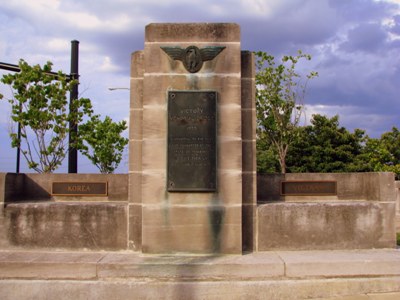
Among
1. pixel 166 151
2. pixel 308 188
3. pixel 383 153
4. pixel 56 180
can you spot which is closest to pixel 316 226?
pixel 308 188

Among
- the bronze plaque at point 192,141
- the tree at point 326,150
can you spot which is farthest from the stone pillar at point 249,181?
the tree at point 326,150

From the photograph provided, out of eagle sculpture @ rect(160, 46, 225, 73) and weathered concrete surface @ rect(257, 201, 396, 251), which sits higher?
eagle sculpture @ rect(160, 46, 225, 73)

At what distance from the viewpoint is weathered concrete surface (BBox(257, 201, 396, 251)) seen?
7.10 metres

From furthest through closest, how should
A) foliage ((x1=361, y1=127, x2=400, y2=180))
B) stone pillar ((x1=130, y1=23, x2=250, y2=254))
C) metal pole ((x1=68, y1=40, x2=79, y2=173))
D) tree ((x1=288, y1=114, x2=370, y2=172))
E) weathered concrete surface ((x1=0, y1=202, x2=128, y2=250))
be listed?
tree ((x1=288, y1=114, x2=370, y2=172)) < foliage ((x1=361, y1=127, x2=400, y2=180)) < metal pole ((x1=68, y1=40, x2=79, y2=173)) < weathered concrete surface ((x1=0, y1=202, x2=128, y2=250)) < stone pillar ((x1=130, y1=23, x2=250, y2=254))

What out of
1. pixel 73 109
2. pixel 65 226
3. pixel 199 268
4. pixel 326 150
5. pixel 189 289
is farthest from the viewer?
pixel 326 150

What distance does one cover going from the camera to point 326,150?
3391 cm

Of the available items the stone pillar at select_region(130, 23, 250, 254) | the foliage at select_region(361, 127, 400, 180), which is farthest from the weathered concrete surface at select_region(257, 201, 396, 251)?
the foliage at select_region(361, 127, 400, 180)

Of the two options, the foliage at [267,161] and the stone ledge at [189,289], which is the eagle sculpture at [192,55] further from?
the foliage at [267,161]

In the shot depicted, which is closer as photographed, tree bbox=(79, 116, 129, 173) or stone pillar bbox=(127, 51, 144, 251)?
stone pillar bbox=(127, 51, 144, 251)

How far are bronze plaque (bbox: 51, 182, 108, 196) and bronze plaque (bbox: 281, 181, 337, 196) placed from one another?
3563mm

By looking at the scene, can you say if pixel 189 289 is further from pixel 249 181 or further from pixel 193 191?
pixel 249 181

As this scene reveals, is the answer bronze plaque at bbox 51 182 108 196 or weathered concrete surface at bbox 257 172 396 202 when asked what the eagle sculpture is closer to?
weathered concrete surface at bbox 257 172 396 202

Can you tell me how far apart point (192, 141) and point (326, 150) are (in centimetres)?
2907

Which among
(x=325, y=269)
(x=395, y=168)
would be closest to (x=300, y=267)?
(x=325, y=269)
